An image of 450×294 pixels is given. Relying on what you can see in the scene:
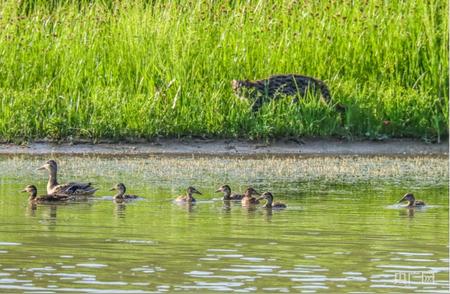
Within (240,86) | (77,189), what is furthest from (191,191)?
(240,86)

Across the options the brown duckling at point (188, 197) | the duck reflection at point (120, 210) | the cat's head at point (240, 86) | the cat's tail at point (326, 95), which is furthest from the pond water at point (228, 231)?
the cat's tail at point (326, 95)

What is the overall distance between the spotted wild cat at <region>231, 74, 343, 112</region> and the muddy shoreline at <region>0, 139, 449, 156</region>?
0.64 meters

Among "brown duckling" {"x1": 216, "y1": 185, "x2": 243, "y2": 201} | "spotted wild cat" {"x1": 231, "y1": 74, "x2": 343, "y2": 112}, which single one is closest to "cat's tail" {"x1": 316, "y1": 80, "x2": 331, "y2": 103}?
"spotted wild cat" {"x1": 231, "y1": 74, "x2": 343, "y2": 112}

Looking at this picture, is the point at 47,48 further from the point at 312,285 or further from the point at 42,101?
the point at 312,285

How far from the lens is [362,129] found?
16.0 m

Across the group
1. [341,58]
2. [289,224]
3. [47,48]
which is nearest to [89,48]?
[47,48]

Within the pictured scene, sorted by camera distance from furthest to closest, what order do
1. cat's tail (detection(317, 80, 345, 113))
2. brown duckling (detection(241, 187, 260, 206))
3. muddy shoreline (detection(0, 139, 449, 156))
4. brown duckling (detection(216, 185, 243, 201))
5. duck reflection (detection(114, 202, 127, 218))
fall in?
cat's tail (detection(317, 80, 345, 113)) < muddy shoreline (detection(0, 139, 449, 156)) < brown duckling (detection(216, 185, 243, 201)) < brown duckling (detection(241, 187, 260, 206)) < duck reflection (detection(114, 202, 127, 218))

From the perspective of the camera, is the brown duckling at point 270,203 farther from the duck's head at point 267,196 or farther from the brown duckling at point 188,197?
the brown duckling at point 188,197

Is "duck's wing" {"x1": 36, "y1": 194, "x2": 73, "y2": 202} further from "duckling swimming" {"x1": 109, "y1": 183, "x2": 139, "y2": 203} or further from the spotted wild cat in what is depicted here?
the spotted wild cat

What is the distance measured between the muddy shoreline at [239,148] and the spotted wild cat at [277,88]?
0.64m

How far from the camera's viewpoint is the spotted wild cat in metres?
16.0

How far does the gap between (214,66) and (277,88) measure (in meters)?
1.02

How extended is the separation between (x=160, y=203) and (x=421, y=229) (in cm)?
238

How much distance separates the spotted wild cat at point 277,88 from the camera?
16.0 meters
